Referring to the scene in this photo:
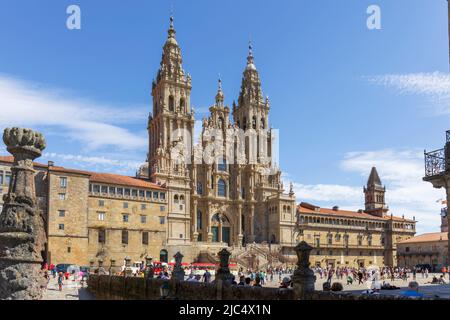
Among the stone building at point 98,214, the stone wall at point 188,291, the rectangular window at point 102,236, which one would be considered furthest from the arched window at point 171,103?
the stone wall at point 188,291

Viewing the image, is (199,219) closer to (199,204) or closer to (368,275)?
(199,204)

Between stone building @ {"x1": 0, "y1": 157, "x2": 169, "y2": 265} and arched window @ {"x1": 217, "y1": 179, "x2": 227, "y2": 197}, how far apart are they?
1472 cm

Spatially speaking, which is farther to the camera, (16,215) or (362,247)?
(362,247)

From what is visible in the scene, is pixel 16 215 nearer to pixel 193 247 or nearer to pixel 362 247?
pixel 193 247

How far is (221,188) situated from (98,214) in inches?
996

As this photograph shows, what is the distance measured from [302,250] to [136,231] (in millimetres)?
49170

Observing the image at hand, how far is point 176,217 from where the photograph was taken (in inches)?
2660

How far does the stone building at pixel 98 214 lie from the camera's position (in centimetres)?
5522

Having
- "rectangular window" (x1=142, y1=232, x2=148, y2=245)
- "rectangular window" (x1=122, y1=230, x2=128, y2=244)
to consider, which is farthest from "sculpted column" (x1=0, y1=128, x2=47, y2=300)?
"rectangular window" (x1=142, y1=232, x2=148, y2=245)

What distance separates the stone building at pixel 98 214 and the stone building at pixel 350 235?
89.2 ft

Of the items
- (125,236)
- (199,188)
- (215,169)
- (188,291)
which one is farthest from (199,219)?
(188,291)

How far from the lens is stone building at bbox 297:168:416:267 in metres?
82.5
